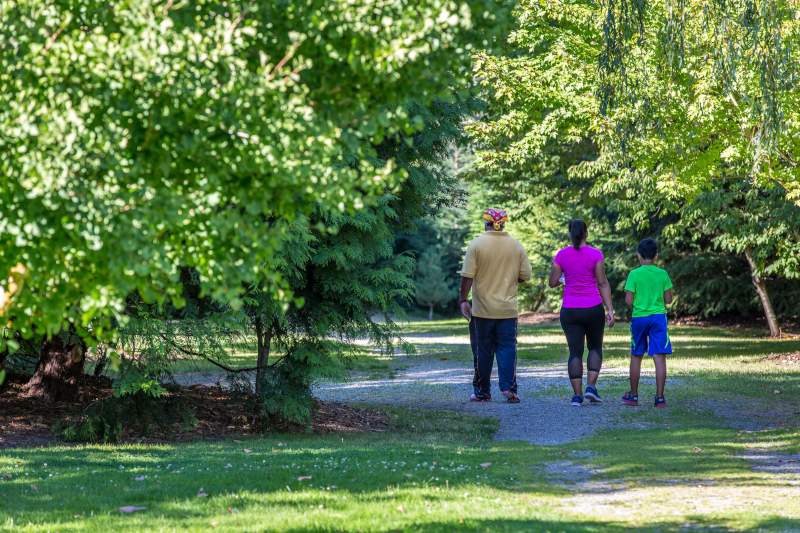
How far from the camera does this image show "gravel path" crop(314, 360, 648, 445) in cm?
1172

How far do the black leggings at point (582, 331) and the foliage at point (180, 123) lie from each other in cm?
829

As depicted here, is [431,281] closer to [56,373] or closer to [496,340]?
[496,340]

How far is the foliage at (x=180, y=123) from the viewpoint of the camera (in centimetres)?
438

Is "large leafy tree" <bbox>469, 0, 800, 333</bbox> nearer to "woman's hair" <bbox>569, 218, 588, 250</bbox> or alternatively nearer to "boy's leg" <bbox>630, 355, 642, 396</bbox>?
"woman's hair" <bbox>569, 218, 588, 250</bbox>

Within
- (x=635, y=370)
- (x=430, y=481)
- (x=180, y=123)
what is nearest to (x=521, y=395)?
(x=635, y=370)

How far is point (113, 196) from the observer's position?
4453 mm

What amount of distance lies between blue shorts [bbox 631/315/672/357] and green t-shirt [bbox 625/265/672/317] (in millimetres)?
79

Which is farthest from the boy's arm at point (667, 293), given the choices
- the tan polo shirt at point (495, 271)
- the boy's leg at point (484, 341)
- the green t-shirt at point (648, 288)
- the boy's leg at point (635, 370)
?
the boy's leg at point (484, 341)

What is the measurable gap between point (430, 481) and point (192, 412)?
515 centimetres

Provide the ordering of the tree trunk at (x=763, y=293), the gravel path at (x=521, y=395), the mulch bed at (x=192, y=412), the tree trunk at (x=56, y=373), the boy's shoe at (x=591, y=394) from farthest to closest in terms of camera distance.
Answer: the tree trunk at (x=763, y=293)
the tree trunk at (x=56, y=373)
the boy's shoe at (x=591, y=394)
the mulch bed at (x=192, y=412)
the gravel path at (x=521, y=395)

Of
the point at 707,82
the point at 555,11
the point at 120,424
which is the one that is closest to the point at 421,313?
the point at 555,11

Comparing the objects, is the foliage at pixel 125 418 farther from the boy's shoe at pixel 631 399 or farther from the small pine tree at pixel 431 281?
the small pine tree at pixel 431 281

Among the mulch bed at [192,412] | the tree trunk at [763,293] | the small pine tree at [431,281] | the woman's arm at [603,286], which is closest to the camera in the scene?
the mulch bed at [192,412]

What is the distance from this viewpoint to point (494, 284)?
43.2 feet
